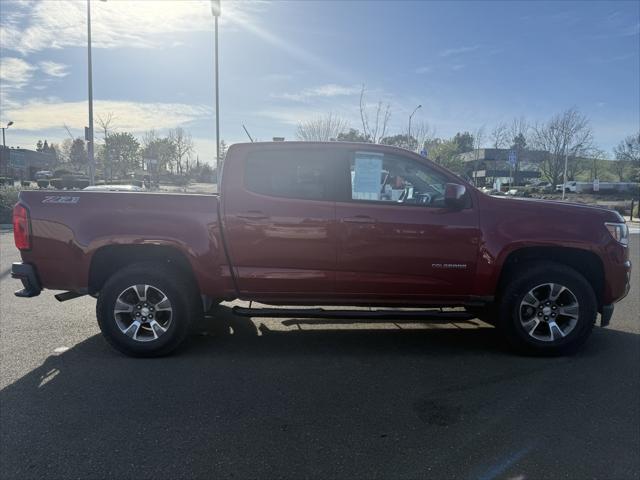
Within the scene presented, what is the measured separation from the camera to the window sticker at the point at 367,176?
14.3ft

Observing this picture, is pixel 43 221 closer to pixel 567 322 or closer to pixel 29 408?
pixel 29 408

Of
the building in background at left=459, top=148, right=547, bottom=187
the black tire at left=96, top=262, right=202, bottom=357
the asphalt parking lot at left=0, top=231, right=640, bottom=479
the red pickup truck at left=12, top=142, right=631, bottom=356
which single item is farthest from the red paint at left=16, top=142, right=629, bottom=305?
the building in background at left=459, top=148, right=547, bottom=187

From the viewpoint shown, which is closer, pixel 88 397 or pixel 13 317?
pixel 88 397

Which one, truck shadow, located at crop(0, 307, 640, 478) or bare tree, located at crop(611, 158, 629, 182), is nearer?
truck shadow, located at crop(0, 307, 640, 478)

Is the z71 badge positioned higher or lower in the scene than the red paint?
higher

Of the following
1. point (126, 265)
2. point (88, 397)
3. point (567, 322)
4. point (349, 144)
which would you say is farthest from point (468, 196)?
point (88, 397)

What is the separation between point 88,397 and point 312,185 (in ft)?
8.60

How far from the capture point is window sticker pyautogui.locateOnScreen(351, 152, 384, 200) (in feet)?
14.3

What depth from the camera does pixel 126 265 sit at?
4.48 meters

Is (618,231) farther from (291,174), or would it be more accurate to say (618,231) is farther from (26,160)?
(26,160)

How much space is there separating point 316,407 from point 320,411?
70 millimetres

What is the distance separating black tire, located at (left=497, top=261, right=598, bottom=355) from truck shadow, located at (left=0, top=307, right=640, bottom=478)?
0.16 m

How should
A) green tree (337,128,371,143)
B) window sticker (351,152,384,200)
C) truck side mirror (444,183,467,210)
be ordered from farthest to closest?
green tree (337,128,371,143) → window sticker (351,152,384,200) → truck side mirror (444,183,467,210)

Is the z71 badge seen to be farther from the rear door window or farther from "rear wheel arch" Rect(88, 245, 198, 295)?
the rear door window
